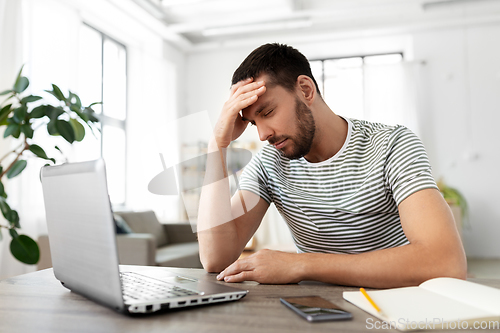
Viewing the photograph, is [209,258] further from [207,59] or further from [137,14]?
[207,59]

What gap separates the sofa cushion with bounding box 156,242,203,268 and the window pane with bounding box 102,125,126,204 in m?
1.44

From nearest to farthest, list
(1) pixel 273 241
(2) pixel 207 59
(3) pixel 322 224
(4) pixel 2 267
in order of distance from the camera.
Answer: (3) pixel 322 224
(4) pixel 2 267
(1) pixel 273 241
(2) pixel 207 59

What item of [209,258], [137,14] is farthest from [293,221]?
[137,14]

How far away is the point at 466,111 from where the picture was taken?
5.18m

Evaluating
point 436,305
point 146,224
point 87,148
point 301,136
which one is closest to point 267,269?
point 436,305

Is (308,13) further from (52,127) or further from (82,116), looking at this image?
(52,127)

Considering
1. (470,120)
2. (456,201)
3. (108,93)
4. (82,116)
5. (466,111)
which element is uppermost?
(108,93)

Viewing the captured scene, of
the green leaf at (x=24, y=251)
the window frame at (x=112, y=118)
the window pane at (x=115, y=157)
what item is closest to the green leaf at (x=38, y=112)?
the green leaf at (x=24, y=251)

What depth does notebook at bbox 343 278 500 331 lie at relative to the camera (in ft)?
1.80

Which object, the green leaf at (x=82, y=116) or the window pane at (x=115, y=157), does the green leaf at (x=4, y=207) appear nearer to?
the green leaf at (x=82, y=116)

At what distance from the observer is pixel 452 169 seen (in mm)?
5223

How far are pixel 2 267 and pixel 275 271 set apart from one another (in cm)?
293

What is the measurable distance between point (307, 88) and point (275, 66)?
0.14 meters

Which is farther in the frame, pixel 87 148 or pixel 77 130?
pixel 87 148
